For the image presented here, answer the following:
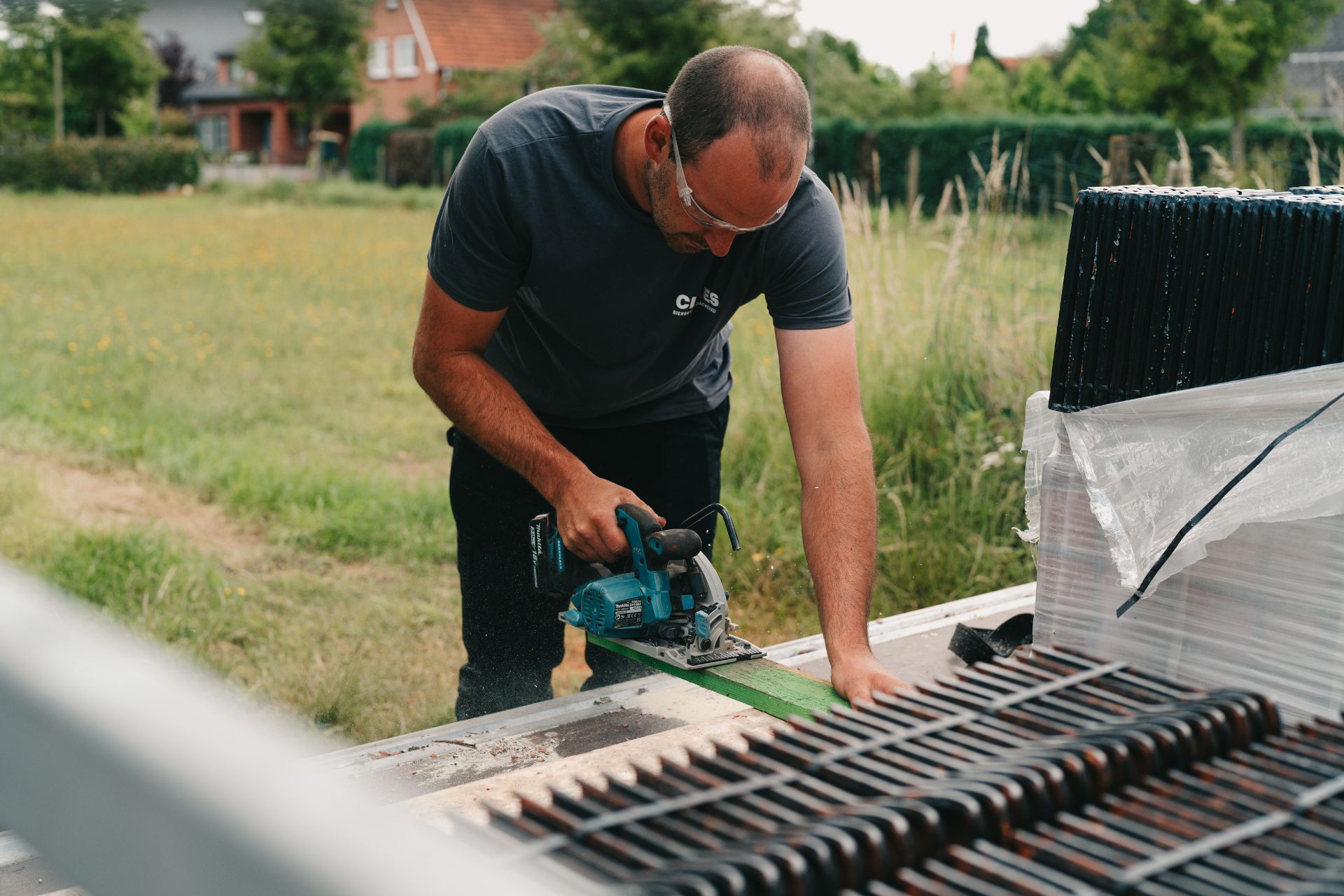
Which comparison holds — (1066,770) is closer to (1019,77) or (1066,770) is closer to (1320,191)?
(1320,191)

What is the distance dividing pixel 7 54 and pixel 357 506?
14.2 feet

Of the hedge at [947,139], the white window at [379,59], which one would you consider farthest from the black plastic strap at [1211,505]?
the white window at [379,59]

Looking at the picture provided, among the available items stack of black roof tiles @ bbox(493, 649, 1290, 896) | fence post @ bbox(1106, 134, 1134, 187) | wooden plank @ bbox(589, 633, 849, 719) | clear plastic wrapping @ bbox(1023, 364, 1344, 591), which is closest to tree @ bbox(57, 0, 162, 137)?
fence post @ bbox(1106, 134, 1134, 187)

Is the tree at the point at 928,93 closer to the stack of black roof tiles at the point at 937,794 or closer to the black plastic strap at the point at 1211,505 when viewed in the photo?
the black plastic strap at the point at 1211,505

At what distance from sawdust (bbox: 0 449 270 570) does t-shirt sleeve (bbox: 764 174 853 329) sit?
3667 mm

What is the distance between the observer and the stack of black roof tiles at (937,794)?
1067mm

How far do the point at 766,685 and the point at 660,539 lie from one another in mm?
424

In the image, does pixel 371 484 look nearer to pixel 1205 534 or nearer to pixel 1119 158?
pixel 1119 158

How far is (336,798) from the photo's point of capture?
509 mm

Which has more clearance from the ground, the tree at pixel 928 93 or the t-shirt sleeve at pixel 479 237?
the tree at pixel 928 93

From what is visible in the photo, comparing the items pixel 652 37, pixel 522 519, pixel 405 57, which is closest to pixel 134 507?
pixel 522 519

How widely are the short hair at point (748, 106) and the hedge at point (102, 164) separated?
3552 cm

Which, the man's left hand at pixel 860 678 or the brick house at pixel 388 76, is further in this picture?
the brick house at pixel 388 76

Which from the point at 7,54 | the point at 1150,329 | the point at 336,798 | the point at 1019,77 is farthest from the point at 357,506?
the point at 1019,77
